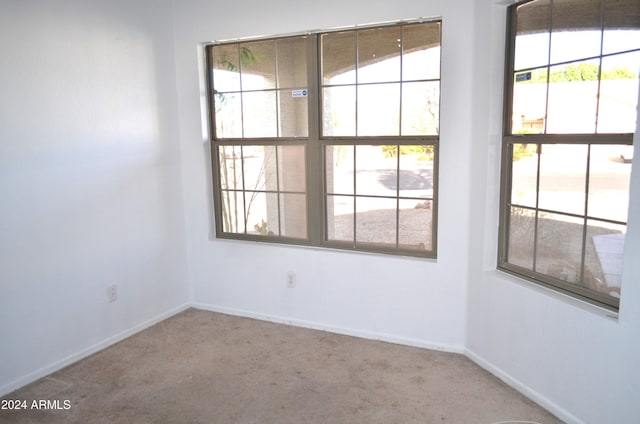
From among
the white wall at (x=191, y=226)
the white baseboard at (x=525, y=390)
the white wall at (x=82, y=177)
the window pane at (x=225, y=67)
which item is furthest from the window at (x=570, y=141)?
the white wall at (x=82, y=177)

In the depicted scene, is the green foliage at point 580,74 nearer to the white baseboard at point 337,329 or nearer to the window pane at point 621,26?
the window pane at point 621,26

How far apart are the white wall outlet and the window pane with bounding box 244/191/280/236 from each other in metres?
0.36

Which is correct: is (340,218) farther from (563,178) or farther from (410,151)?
(563,178)

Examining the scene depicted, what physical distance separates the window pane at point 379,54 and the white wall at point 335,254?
11 centimetres

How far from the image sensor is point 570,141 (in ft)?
7.84

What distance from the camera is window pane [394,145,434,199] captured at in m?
3.20

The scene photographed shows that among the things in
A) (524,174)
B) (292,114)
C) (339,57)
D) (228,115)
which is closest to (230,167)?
(228,115)

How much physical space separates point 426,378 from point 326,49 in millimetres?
2452

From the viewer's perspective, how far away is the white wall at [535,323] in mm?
2053

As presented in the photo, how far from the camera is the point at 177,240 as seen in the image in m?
4.03

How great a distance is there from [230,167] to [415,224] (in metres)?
1.70

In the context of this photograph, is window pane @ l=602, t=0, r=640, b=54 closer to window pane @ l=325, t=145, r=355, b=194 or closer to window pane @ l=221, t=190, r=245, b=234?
window pane @ l=325, t=145, r=355, b=194

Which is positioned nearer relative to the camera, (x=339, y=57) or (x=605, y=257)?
(x=605, y=257)

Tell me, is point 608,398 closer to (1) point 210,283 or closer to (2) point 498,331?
(2) point 498,331
